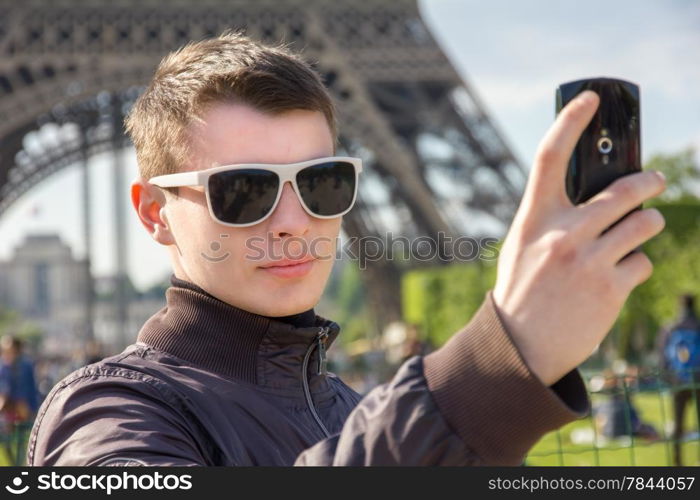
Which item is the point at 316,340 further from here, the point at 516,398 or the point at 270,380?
the point at 516,398

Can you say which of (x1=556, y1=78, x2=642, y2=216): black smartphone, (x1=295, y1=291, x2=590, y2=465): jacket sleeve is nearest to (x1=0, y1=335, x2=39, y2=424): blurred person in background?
(x1=295, y1=291, x2=590, y2=465): jacket sleeve

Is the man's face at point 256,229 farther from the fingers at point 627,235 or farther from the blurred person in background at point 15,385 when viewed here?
the blurred person in background at point 15,385

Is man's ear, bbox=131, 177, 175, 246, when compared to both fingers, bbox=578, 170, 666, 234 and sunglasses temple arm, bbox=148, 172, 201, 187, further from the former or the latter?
fingers, bbox=578, 170, 666, 234

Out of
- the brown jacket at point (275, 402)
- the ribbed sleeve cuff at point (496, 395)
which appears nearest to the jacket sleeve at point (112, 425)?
the brown jacket at point (275, 402)

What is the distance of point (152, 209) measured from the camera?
1.59m

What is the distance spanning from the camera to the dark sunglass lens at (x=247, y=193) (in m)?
1.33

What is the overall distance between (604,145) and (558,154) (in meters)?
0.10

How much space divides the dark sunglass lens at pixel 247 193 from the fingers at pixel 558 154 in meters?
0.55

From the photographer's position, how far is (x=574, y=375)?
90 centimetres

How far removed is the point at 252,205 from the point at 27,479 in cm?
47

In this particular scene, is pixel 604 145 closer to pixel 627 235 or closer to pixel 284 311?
pixel 627 235

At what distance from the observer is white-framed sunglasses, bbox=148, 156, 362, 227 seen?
133 cm

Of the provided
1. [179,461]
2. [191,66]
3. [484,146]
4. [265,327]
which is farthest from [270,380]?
[484,146]

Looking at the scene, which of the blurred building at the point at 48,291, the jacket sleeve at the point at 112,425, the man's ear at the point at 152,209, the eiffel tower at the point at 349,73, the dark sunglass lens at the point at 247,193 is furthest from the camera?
the blurred building at the point at 48,291
